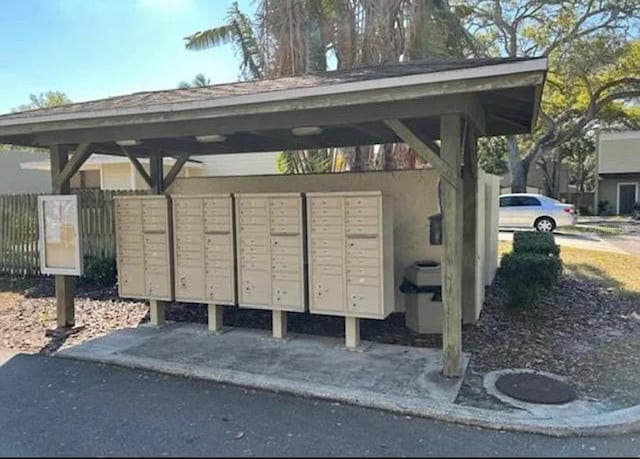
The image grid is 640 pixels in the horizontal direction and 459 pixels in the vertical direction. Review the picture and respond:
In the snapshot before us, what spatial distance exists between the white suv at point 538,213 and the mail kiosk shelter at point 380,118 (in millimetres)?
12386

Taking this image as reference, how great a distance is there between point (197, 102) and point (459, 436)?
3.48 m

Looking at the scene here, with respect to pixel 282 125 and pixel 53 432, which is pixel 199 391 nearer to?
pixel 53 432

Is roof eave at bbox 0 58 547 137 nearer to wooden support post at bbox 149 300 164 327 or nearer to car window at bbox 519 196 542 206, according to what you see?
wooden support post at bbox 149 300 164 327

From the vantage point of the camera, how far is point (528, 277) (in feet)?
22.7

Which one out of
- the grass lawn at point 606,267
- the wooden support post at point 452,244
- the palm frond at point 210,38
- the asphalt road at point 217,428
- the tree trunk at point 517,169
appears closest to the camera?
the asphalt road at point 217,428

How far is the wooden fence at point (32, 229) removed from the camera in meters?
9.38

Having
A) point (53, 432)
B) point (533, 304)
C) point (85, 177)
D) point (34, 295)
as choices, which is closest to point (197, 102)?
point (53, 432)

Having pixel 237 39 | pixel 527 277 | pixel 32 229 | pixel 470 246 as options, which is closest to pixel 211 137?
pixel 470 246

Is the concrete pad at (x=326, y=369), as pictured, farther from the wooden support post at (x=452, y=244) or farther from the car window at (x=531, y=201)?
the car window at (x=531, y=201)

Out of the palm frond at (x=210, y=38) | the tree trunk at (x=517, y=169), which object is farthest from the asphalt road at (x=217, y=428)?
the tree trunk at (x=517, y=169)

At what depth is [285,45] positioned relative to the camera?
1127cm

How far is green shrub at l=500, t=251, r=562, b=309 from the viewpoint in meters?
6.86

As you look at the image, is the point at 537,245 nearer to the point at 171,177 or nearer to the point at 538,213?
the point at 171,177

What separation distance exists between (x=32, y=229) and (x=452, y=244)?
860 cm
